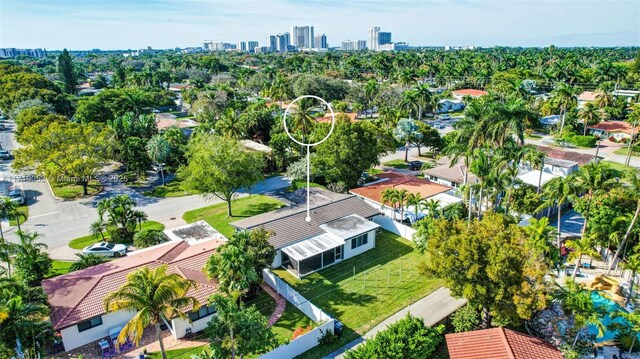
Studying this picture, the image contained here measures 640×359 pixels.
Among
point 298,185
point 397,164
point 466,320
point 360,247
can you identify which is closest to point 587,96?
point 397,164

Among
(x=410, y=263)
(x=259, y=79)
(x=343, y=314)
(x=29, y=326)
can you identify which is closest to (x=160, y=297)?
(x=29, y=326)

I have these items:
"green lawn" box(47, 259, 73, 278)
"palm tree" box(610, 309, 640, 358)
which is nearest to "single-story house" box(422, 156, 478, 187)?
"palm tree" box(610, 309, 640, 358)

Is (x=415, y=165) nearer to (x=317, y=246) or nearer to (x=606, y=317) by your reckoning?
(x=317, y=246)

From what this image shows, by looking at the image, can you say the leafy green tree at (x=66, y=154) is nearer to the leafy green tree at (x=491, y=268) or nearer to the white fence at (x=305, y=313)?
the white fence at (x=305, y=313)

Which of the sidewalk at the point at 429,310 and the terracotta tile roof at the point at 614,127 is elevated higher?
the terracotta tile roof at the point at 614,127

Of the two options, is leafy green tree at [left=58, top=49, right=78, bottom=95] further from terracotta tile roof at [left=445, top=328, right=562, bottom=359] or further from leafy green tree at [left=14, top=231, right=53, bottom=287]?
terracotta tile roof at [left=445, top=328, right=562, bottom=359]

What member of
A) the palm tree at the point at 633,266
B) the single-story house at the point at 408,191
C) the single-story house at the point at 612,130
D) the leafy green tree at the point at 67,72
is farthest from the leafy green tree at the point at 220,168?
the leafy green tree at the point at 67,72
